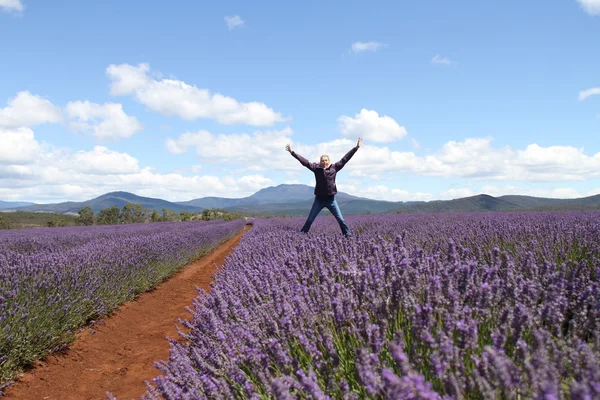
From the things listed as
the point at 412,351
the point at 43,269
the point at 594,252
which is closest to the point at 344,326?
the point at 412,351

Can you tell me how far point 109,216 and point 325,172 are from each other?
3660 centimetres

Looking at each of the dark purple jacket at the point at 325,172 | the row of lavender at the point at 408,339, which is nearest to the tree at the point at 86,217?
the dark purple jacket at the point at 325,172

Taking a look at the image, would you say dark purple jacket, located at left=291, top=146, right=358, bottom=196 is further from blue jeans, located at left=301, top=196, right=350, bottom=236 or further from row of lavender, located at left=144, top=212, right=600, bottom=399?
row of lavender, located at left=144, top=212, right=600, bottom=399

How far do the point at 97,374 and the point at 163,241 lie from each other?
4.77 meters

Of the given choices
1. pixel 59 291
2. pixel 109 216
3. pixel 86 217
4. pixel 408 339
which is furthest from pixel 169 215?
pixel 408 339

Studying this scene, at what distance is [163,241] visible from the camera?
777cm

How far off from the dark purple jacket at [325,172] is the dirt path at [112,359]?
285 centimetres

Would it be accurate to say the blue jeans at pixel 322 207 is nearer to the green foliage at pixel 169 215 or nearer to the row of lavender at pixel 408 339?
the row of lavender at pixel 408 339

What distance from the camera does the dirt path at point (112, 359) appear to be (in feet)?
9.29

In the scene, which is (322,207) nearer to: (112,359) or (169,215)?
(112,359)

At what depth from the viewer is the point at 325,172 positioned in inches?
263

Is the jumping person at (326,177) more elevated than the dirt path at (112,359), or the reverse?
the jumping person at (326,177)

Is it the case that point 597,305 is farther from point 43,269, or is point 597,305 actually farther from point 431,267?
point 43,269

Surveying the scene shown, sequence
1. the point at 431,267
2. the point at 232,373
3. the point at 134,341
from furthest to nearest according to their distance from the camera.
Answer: the point at 134,341 < the point at 431,267 < the point at 232,373
